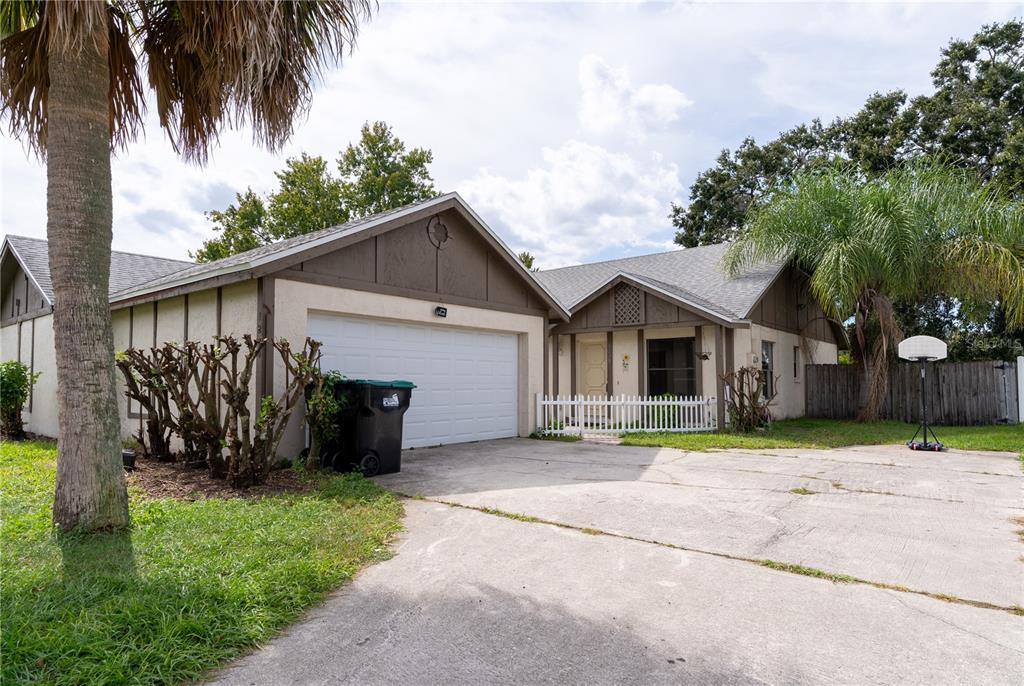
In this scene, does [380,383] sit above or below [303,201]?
below

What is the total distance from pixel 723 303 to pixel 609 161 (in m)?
5.45

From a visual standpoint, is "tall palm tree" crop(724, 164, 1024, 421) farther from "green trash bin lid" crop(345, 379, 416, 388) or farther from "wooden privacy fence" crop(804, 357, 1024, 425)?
"green trash bin lid" crop(345, 379, 416, 388)

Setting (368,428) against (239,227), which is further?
(239,227)

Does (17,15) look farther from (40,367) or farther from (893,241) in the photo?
(893,241)

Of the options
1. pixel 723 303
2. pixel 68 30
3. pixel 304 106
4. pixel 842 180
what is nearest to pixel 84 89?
pixel 68 30

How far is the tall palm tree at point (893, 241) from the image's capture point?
1329cm

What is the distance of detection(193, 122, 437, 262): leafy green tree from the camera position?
32.6m

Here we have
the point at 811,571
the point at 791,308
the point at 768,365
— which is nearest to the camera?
the point at 811,571

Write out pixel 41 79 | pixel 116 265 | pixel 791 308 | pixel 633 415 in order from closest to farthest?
pixel 41 79
pixel 633 415
pixel 116 265
pixel 791 308

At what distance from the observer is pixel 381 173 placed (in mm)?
34094

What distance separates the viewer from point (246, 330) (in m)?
8.04

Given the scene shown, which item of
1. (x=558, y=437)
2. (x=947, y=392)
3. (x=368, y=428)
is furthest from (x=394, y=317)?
(x=947, y=392)

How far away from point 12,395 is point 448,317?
9.07 meters

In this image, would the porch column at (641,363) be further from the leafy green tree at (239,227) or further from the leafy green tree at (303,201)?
the leafy green tree at (239,227)
